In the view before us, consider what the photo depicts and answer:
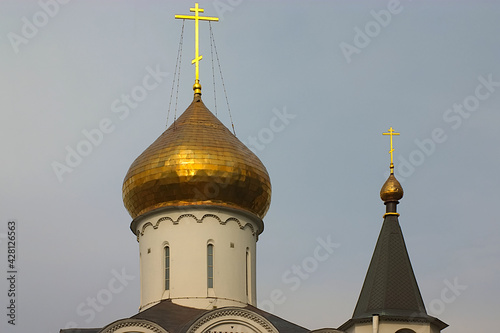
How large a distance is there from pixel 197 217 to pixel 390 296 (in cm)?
391

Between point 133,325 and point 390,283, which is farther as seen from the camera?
point 390,283

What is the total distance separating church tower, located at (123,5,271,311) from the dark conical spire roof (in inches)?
88.0

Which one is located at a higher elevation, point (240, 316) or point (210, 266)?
point (210, 266)

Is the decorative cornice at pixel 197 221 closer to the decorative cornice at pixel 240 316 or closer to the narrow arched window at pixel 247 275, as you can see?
the narrow arched window at pixel 247 275

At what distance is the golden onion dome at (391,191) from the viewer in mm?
24812

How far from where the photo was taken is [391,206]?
976 inches

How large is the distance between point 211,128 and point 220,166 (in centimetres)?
113

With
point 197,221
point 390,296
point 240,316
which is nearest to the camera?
point 240,316

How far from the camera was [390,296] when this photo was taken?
75.4 ft

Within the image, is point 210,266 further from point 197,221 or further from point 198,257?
point 197,221

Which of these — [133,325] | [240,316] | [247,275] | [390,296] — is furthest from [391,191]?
[133,325]

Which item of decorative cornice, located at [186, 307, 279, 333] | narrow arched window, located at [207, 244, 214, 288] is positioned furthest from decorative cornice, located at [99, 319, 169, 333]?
narrow arched window, located at [207, 244, 214, 288]

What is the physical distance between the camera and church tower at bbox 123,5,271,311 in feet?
75.9

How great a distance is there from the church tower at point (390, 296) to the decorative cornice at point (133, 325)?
383 centimetres
